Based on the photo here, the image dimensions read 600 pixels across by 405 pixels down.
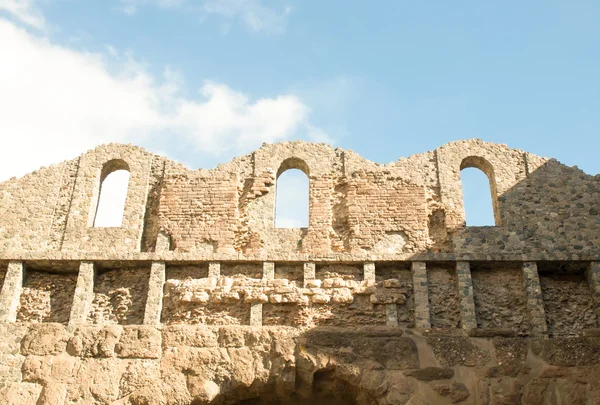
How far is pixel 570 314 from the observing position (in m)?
9.05

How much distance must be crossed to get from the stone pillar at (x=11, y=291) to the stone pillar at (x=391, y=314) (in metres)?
5.07

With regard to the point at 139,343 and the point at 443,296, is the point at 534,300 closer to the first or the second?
the point at 443,296

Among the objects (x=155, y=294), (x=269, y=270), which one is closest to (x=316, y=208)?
(x=269, y=270)

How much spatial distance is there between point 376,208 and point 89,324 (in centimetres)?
437

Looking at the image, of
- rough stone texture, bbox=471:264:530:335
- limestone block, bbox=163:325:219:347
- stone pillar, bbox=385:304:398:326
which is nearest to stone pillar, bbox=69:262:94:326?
limestone block, bbox=163:325:219:347

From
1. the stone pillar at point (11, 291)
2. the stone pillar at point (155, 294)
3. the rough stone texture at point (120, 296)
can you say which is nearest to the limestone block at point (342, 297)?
the stone pillar at point (155, 294)

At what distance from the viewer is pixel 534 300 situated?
9.01m

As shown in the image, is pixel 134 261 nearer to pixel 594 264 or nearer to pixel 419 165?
pixel 419 165

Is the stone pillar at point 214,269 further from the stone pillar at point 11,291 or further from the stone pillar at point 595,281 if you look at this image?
the stone pillar at point 595,281

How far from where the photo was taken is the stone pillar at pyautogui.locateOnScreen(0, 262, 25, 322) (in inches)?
359

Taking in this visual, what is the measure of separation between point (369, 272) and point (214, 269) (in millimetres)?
2169

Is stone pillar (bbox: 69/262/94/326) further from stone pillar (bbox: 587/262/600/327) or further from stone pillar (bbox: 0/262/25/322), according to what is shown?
stone pillar (bbox: 587/262/600/327)

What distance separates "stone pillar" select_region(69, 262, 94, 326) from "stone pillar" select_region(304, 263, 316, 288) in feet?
9.81

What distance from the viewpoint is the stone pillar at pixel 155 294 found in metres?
9.03
